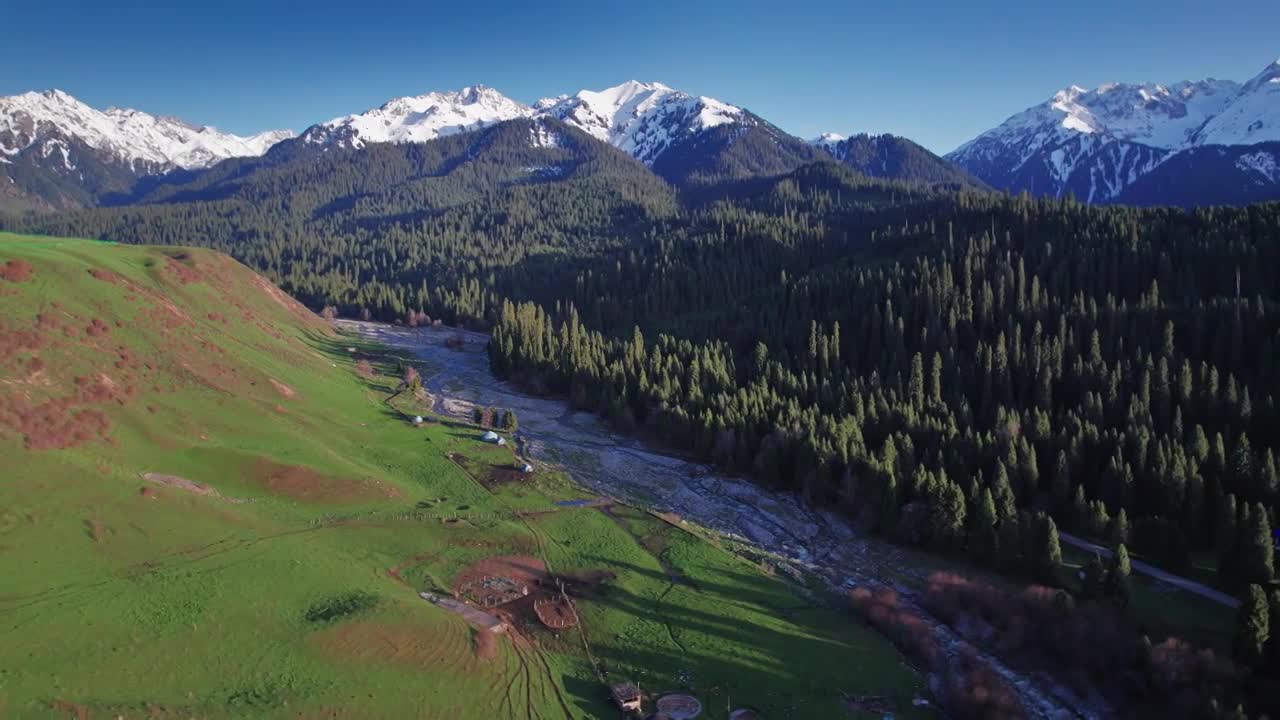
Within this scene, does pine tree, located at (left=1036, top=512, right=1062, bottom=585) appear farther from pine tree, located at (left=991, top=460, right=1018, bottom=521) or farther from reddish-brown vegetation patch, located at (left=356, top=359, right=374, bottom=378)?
reddish-brown vegetation patch, located at (left=356, top=359, right=374, bottom=378)

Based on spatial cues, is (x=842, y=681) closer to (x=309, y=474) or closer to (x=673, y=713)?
(x=673, y=713)

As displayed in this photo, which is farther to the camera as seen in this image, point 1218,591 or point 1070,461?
point 1070,461

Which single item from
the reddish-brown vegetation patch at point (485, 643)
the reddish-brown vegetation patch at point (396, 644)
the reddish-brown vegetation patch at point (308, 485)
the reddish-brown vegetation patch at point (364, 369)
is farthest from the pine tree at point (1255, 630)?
the reddish-brown vegetation patch at point (364, 369)

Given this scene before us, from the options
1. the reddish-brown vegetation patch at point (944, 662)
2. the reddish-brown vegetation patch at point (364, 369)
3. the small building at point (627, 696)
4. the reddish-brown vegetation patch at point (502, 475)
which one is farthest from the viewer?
the reddish-brown vegetation patch at point (364, 369)

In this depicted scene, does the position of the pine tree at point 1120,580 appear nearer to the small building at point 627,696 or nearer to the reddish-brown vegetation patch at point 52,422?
the small building at point 627,696

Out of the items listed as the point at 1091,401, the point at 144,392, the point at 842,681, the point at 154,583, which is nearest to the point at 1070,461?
the point at 1091,401

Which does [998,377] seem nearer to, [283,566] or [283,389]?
[283,566]
